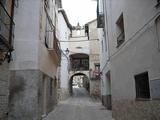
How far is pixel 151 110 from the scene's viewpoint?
493 cm

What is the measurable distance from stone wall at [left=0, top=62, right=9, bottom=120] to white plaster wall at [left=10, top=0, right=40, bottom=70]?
3.53ft

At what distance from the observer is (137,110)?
6.04m

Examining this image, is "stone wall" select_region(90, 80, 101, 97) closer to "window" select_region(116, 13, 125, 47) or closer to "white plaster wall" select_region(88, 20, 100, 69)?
"white plaster wall" select_region(88, 20, 100, 69)

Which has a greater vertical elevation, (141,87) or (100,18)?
(100,18)

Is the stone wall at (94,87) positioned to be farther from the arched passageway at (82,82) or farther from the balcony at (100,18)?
the balcony at (100,18)

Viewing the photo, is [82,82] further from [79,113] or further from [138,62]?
[138,62]

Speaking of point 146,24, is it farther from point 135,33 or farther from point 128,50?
point 128,50

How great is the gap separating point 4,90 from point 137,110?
4.47 m

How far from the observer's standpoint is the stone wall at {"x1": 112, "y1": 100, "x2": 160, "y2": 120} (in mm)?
4727

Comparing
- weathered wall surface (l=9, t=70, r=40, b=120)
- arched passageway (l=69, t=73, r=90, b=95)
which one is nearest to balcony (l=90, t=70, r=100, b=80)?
arched passageway (l=69, t=73, r=90, b=95)

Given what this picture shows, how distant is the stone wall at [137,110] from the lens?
15.5 feet

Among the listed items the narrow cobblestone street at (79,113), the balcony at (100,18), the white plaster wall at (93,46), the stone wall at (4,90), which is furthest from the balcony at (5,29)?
the white plaster wall at (93,46)

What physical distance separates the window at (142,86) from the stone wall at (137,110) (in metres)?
0.23

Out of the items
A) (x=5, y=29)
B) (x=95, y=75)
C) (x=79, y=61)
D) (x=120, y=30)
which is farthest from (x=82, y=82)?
(x=5, y=29)
